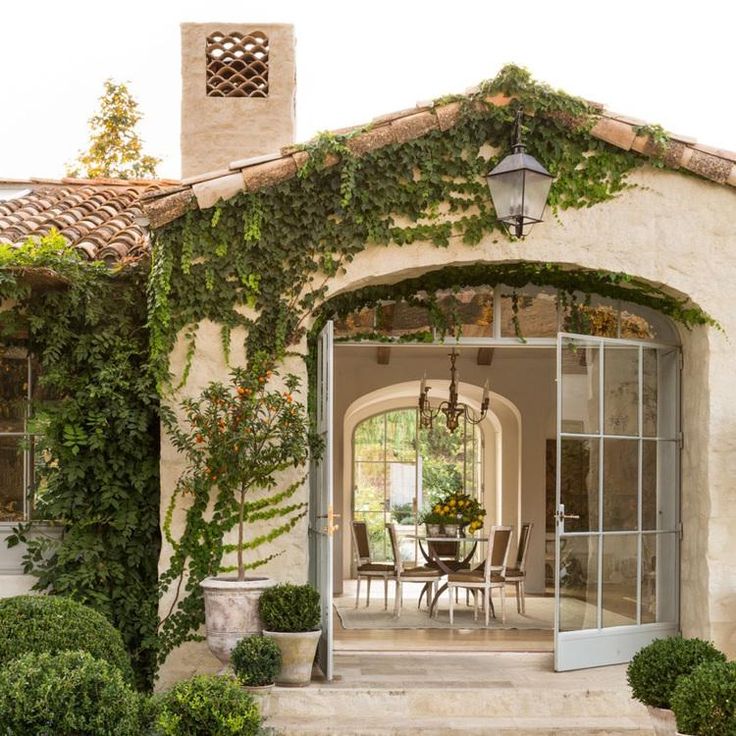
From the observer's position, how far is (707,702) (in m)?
5.47

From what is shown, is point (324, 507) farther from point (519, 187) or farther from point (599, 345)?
point (519, 187)

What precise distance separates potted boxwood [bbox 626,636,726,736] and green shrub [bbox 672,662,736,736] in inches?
14.2

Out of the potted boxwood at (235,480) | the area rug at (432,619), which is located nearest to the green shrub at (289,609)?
the potted boxwood at (235,480)

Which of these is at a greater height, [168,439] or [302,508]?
[168,439]

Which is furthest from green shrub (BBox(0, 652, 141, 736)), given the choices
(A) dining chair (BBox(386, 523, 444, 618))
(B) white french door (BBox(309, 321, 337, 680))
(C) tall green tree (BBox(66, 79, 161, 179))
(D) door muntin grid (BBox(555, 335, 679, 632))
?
(C) tall green tree (BBox(66, 79, 161, 179))

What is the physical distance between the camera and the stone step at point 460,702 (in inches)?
285

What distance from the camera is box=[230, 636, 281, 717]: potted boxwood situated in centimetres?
707

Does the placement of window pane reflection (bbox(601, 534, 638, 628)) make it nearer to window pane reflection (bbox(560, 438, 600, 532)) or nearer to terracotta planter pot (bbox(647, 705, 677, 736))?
window pane reflection (bbox(560, 438, 600, 532))

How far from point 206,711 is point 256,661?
113 centimetres

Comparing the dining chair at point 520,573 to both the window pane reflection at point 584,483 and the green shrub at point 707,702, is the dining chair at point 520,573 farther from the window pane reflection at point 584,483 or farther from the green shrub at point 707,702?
the green shrub at point 707,702

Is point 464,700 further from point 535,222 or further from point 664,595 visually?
point 535,222

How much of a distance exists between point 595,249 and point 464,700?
342cm

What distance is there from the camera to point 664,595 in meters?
8.90

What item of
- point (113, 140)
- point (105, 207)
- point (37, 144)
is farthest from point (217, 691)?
point (37, 144)
